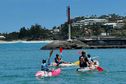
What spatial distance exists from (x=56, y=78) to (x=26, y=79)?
2.50m

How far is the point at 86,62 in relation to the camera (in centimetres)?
5172

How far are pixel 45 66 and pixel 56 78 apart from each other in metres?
1.36

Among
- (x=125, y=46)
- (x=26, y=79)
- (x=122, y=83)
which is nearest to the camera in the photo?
(x=122, y=83)

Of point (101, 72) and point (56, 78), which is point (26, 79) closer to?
point (56, 78)

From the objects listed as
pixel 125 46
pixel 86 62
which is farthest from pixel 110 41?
pixel 86 62

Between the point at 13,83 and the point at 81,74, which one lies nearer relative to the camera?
the point at 13,83

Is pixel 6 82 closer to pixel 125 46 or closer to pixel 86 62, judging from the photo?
pixel 86 62

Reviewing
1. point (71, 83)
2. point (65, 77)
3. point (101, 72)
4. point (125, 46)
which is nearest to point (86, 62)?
point (101, 72)

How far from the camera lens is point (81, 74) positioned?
163 ft

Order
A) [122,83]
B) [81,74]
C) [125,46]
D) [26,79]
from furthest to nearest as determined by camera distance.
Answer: [125,46] → [81,74] → [26,79] → [122,83]

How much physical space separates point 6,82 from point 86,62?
10532 millimetres

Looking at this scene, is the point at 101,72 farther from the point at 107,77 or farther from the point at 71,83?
the point at 71,83

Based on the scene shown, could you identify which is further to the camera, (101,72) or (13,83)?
(101,72)

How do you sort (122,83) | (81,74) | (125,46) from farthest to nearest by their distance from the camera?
(125,46), (81,74), (122,83)
